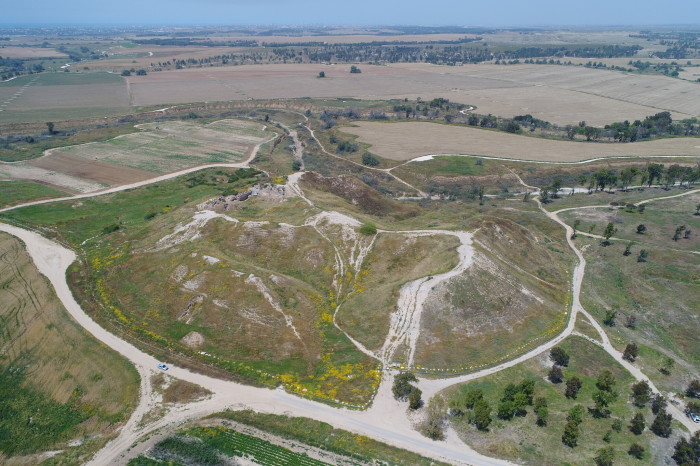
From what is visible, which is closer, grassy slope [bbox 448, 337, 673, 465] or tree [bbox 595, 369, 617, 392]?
grassy slope [bbox 448, 337, 673, 465]

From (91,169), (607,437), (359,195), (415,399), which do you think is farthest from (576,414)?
(91,169)

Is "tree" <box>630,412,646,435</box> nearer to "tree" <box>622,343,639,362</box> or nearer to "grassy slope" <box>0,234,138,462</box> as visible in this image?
"tree" <box>622,343,639,362</box>

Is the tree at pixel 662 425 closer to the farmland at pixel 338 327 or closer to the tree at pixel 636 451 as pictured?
the farmland at pixel 338 327

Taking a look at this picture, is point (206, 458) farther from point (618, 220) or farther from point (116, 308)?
point (618, 220)

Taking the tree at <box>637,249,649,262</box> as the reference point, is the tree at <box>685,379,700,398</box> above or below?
below

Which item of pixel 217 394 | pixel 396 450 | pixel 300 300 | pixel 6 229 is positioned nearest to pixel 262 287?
pixel 300 300

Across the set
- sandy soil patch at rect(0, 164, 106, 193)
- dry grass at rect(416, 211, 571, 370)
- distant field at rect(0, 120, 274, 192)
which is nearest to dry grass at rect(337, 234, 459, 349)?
dry grass at rect(416, 211, 571, 370)

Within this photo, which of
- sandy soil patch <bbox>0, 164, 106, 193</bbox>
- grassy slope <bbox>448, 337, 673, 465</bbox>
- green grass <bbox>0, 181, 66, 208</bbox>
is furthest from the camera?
sandy soil patch <bbox>0, 164, 106, 193</bbox>
